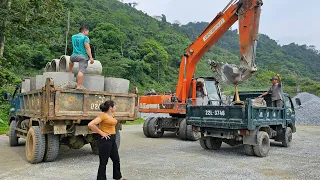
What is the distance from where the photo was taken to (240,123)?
25.3 ft

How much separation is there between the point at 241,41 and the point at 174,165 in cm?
488

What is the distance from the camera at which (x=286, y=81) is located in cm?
5059

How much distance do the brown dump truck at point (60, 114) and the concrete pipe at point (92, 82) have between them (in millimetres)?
237

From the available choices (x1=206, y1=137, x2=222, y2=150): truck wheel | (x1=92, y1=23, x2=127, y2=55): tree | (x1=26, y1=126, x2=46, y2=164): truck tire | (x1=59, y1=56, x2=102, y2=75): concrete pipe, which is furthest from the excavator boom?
(x1=92, y1=23, x2=127, y2=55): tree

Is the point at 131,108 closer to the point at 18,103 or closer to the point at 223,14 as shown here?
the point at 18,103

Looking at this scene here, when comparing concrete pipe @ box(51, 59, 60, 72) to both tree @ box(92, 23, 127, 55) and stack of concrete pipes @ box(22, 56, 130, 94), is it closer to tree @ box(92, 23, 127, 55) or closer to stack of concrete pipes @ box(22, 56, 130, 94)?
stack of concrete pipes @ box(22, 56, 130, 94)

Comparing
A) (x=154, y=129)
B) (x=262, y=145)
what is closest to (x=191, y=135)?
(x=154, y=129)

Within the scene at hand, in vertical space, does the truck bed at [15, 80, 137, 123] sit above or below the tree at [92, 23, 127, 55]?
below

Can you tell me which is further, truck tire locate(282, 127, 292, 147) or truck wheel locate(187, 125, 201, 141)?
truck wheel locate(187, 125, 201, 141)

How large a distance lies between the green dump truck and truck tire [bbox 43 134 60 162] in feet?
12.9

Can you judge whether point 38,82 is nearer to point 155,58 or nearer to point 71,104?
point 71,104

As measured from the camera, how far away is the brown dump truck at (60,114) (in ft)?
21.1

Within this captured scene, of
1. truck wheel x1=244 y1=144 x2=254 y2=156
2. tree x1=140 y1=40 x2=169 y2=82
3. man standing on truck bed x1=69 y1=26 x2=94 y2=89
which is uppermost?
tree x1=140 y1=40 x2=169 y2=82

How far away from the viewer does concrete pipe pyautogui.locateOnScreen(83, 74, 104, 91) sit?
7152 mm
